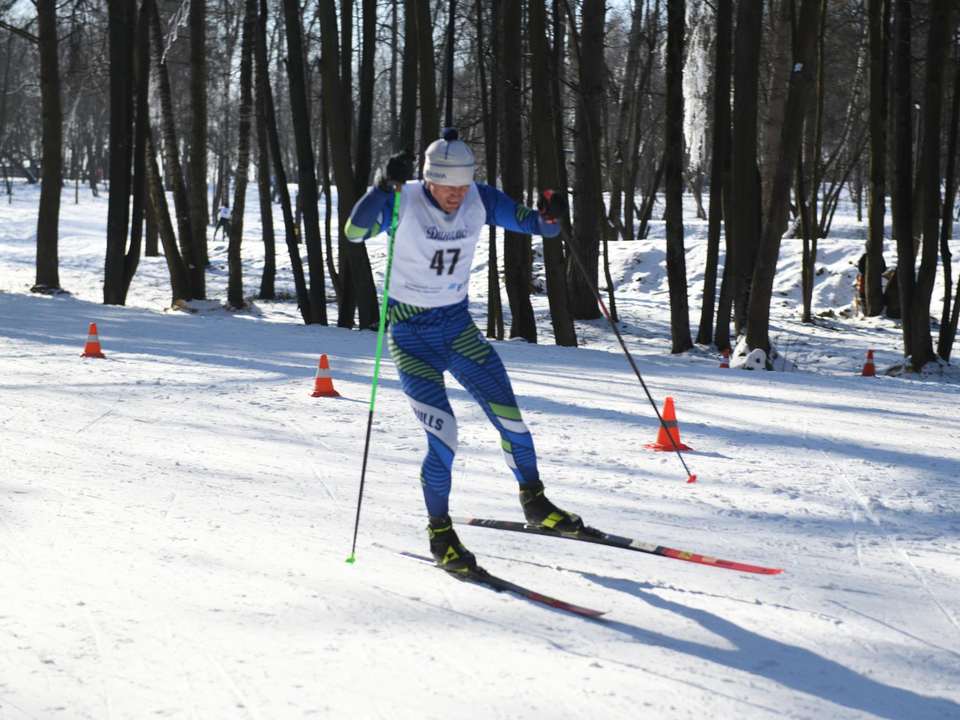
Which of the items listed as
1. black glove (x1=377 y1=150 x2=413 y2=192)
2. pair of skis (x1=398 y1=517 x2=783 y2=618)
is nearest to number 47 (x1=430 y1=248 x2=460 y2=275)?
black glove (x1=377 y1=150 x2=413 y2=192)

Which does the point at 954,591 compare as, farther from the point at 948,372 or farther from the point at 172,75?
the point at 172,75

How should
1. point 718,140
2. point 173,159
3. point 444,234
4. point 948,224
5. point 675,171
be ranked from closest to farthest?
point 444,234
point 948,224
point 675,171
point 718,140
point 173,159

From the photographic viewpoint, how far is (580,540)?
493 cm

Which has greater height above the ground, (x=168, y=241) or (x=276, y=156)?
(x=276, y=156)

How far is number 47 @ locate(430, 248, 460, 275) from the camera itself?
469 centimetres

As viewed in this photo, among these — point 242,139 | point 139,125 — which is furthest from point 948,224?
point 139,125

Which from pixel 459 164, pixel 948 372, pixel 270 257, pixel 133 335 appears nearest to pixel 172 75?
pixel 270 257

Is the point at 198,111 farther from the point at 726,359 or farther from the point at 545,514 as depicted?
the point at 545,514

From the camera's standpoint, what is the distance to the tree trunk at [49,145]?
1841cm

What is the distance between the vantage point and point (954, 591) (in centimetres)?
443

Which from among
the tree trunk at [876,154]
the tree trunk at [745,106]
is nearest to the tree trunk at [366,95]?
the tree trunk at [745,106]

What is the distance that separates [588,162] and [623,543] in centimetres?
1480

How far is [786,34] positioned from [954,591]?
49.6ft

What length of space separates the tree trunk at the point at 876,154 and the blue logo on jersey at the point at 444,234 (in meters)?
13.5
